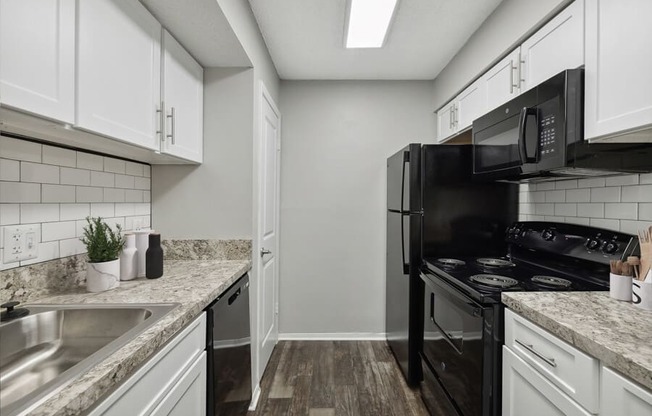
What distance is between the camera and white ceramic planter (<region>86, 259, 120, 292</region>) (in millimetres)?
1311

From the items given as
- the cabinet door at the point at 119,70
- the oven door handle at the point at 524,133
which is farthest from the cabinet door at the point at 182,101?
the oven door handle at the point at 524,133

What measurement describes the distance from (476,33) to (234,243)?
211 centimetres

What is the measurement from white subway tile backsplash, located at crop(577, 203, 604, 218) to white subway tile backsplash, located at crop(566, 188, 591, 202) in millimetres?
32

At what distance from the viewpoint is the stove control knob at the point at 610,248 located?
1458 mm

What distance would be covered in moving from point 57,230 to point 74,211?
118mm

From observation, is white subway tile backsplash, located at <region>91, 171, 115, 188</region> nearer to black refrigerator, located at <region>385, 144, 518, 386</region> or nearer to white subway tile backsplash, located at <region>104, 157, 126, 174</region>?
white subway tile backsplash, located at <region>104, 157, 126, 174</region>

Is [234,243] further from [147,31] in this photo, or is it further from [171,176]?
[147,31]

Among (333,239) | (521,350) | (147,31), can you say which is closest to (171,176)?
(147,31)

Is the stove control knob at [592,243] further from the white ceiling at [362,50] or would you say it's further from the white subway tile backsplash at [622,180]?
the white ceiling at [362,50]

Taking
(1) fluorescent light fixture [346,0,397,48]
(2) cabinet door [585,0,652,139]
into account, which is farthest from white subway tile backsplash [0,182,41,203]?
(2) cabinet door [585,0,652,139]

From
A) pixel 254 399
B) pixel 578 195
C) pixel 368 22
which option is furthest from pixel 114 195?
pixel 578 195

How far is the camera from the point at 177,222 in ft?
6.65

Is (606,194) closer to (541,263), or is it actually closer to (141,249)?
(541,263)

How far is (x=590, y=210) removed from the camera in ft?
5.48
